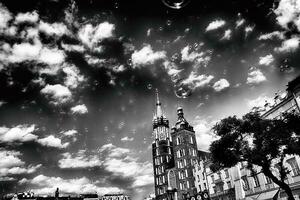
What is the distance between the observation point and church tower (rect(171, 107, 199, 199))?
65875 millimetres

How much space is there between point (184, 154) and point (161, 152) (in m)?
24.0

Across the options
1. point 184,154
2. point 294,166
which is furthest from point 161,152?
point 294,166

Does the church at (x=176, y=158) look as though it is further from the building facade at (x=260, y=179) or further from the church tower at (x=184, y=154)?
the building facade at (x=260, y=179)

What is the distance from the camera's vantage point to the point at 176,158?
240 ft

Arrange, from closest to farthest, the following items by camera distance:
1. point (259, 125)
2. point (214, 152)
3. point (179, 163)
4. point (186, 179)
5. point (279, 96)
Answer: point (259, 125) < point (214, 152) < point (279, 96) < point (186, 179) < point (179, 163)

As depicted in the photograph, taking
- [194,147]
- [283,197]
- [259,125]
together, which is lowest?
[283,197]

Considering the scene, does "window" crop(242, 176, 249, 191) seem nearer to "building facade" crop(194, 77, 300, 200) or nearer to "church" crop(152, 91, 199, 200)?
"building facade" crop(194, 77, 300, 200)

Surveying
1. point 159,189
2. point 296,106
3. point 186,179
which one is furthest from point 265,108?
point 159,189

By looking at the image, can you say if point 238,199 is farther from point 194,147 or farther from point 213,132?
point 194,147

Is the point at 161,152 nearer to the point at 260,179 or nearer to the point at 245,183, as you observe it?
the point at 245,183

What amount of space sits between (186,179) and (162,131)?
40213 millimetres

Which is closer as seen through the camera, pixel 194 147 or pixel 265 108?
pixel 265 108

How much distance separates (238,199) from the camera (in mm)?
39750

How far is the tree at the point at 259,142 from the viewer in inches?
812
